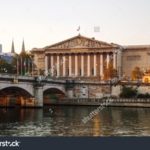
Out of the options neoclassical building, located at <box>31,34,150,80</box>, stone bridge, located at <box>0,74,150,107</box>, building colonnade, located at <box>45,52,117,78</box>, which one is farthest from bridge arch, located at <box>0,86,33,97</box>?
building colonnade, located at <box>45,52,117,78</box>

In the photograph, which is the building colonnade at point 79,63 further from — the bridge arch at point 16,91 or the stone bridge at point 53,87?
the bridge arch at point 16,91

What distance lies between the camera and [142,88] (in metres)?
85.0

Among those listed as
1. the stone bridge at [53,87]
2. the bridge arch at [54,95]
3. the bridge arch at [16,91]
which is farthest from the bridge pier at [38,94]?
the bridge arch at [54,95]

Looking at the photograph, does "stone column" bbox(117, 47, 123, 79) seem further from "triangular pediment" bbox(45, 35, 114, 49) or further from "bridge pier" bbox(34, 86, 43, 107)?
"bridge pier" bbox(34, 86, 43, 107)

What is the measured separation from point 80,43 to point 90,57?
3.64 meters

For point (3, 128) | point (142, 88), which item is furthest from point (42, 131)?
point (142, 88)

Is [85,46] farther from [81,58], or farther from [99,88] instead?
[99,88]

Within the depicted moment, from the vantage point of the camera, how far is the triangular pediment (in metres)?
115

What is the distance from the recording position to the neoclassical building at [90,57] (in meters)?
114

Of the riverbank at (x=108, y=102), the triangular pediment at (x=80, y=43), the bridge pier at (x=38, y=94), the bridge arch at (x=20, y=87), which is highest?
the triangular pediment at (x=80, y=43)

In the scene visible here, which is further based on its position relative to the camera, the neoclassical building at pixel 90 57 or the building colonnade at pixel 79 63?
the building colonnade at pixel 79 63

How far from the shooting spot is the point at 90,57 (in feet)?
381

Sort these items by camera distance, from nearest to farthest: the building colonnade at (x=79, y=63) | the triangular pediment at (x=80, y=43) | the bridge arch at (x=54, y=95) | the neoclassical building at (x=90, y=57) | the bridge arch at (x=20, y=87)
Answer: the bridge arch at (x=20, y=87) < the bridge arch at (x=54, y=95) < the neoclassical building at (x=90, y=57) < the building colonnade at (x=79, y=63) < the triangular pediment at (x=80, y=43)

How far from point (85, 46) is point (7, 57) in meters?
35.0
